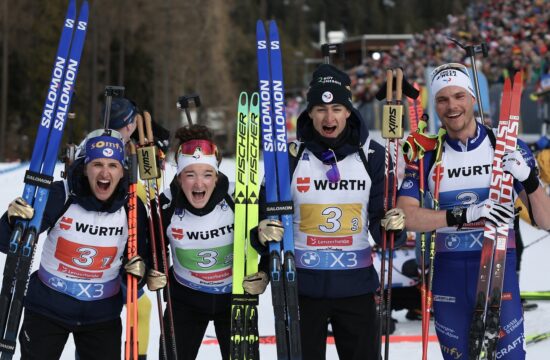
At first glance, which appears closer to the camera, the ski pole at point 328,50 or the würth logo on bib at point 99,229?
the würth logo on bib at point 99,229

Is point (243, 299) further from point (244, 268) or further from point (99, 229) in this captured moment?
point (99, 229)

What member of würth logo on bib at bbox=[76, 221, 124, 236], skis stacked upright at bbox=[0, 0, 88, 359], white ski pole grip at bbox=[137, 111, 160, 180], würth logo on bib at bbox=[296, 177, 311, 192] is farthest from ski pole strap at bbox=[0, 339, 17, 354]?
würth logo on bib at bbox=[296, 177, 311, 192]

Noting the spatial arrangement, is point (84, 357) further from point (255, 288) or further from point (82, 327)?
point (255, 288)

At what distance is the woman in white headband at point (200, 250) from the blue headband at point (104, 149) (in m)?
0.34

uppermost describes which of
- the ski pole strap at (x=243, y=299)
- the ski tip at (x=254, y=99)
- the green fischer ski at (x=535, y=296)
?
the ski tip at (x=254, y=99)

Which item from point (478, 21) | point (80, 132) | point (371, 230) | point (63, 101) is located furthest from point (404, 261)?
point (80, 132)

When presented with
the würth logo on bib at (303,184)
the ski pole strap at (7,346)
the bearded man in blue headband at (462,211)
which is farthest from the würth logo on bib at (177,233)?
the bearded man in blue headband at (462,211)

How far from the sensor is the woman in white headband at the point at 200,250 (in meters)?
4.41

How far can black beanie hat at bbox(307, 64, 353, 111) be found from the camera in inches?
170

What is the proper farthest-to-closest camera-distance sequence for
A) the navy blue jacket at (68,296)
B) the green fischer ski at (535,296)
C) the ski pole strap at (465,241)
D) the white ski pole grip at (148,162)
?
the green fischer ski at (535,296) → the white ski pole grip at (148,162) → the navy blue jacket at (68,296) → the ski pole strap at (465,241)

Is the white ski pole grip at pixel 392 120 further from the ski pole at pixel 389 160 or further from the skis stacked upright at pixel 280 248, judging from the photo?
the skis stacked upright at pixel 280 248

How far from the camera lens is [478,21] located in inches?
1181

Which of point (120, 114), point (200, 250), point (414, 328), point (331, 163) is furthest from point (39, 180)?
point (414, 328)

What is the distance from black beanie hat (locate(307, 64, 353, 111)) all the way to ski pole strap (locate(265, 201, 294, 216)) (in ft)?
1.60
